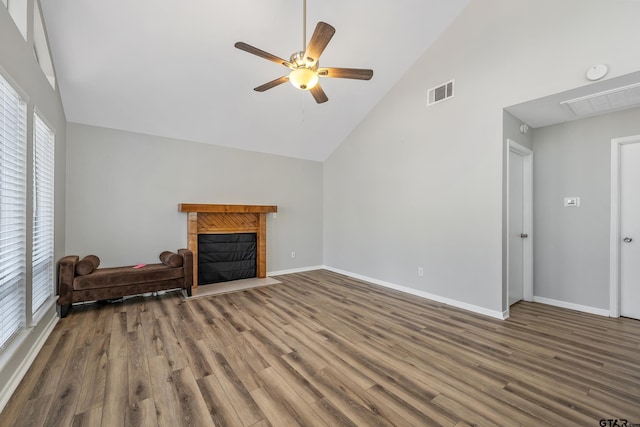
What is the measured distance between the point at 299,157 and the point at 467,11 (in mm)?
3668

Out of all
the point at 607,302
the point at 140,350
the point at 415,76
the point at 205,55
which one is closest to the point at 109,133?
the point at 205,55

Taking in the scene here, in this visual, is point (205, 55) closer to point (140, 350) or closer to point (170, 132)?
point (170, 132)

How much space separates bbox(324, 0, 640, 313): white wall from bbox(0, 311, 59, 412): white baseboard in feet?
14.2

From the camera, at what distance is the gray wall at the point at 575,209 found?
3.35 metres

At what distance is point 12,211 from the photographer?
202 cm

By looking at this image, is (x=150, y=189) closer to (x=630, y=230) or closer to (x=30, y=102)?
(x=30, y=102)

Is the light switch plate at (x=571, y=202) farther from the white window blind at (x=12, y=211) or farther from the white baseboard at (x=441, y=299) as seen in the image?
the white window blind at (x=12, y=211)

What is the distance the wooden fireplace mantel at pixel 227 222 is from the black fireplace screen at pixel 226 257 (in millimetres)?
106

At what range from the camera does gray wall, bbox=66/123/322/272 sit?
385 centimetres

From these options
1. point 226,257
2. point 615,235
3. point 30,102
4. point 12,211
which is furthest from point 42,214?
point 615,235

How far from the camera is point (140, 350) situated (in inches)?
97.0

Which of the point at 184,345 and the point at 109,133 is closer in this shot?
the point at 184,345

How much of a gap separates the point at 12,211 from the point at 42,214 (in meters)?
1.00

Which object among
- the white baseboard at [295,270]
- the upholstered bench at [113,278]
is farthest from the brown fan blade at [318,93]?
the white baseboard at [295,270]
